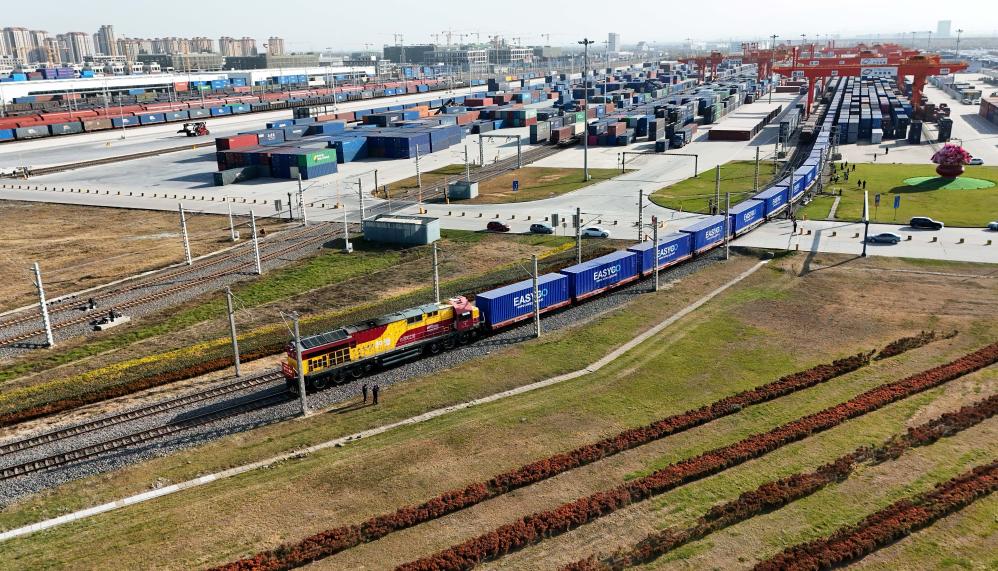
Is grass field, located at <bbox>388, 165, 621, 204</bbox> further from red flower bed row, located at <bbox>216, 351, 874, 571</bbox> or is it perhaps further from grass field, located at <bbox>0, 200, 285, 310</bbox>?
red flower bed row, located at <bbox>216, 351, 874, 571</bbox>

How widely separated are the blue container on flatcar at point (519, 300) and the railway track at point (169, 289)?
86.9 feet

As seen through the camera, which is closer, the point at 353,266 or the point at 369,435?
the point at 369,435

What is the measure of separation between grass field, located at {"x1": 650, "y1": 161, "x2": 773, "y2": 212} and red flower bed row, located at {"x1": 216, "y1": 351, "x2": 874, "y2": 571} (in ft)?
143

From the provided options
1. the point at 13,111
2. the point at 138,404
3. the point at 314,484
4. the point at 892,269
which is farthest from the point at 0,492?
the point at 13,111

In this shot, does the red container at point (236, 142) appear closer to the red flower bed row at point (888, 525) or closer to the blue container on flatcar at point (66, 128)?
the blue container on flatcar at point (66, 128)

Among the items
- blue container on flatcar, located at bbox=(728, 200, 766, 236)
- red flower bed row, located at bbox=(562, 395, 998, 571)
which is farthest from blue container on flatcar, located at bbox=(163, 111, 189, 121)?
red flower bed row, located at bbox=(562, 395, 998, 571)

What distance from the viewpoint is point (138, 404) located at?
126ft

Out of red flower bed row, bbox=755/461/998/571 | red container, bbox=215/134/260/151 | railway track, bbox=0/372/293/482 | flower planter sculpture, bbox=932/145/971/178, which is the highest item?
red container, bbox=215/134/260/151

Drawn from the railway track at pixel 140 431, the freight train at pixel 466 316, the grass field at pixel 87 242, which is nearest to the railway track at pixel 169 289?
the grass field at pixel 87 242

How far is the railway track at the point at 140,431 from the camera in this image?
3234cm

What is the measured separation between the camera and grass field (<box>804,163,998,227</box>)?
73.9 m

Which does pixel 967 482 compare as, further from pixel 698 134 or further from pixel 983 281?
pixel 698 134

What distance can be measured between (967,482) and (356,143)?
10681cm

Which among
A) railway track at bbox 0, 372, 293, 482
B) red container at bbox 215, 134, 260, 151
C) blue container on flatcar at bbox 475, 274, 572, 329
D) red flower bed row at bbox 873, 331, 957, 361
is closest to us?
railway track at bbox 0, 372, 293, 482
